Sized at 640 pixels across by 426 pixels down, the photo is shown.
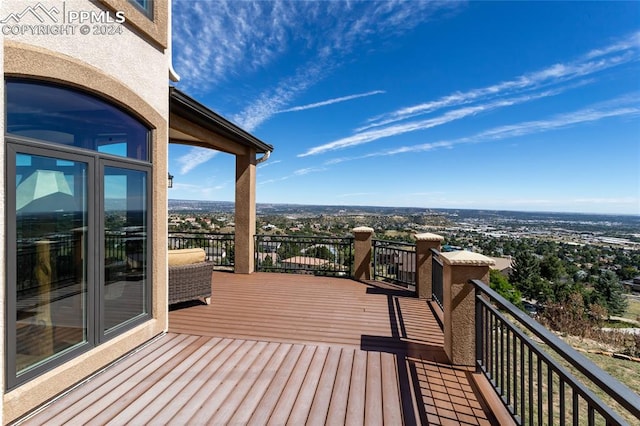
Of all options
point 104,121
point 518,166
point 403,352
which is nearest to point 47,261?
point 104,121

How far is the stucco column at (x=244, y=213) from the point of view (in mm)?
7062

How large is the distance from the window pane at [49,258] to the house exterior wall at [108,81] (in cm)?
17

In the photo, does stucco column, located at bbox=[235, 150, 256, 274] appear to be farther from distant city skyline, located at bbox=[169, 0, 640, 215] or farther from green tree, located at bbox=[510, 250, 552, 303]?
green tree, located at bbox=[510, 250, 552, 303]

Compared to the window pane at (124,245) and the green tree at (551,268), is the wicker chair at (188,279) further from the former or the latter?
the green tree at (551,268)

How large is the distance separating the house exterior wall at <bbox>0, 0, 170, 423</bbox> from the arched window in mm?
93

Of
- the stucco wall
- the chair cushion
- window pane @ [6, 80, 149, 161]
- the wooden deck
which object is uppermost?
the stucco wall

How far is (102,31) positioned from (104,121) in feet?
2.58

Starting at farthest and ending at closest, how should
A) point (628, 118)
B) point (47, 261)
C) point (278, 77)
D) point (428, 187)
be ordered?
point (428, 187) < point (628, 118) < point (278, 77) < point (47, 261)

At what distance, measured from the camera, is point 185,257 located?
4.39m

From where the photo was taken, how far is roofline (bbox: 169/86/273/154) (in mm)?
3872

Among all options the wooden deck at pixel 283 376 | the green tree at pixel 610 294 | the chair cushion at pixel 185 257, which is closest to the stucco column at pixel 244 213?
the chair cushion at pixel 185 257

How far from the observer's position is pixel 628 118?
22719mm

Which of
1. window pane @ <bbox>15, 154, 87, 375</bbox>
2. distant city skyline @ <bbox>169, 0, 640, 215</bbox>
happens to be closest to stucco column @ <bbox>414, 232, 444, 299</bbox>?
distant city skyline @ <bbox>169, 0, 640, 215</bbox>

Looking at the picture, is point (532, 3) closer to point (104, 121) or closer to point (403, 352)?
point (403, 352)
